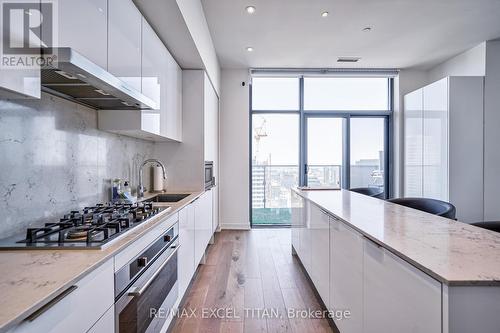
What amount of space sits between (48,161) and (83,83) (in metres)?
0.51

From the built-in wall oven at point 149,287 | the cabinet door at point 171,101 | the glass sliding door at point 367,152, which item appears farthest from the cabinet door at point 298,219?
the glass sliding door at point 367,152

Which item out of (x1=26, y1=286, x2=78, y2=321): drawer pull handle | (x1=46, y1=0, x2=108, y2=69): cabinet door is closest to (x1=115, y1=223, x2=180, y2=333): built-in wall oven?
(x1=26, y1=286, x2=78, y2=321): drawer pull handle

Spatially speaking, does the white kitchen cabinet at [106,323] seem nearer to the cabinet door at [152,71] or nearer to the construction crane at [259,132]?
the cabinet door at [152,71]

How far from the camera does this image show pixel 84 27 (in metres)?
1.26

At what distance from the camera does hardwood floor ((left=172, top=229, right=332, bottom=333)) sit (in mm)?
1958

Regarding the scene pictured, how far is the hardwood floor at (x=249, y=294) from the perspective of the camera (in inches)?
77.1

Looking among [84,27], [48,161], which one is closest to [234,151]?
[48,161]

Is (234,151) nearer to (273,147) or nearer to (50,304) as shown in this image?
(273,147)

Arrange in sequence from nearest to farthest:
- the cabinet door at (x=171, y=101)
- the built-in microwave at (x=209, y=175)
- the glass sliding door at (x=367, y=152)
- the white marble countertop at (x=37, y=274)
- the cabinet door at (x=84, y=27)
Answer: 1. the white marble countertop at (x=37, y=274)
2. the cabinet door at (x=84, y=27)
3. the cabinet door at (x=171, y=101)
4. the built-in microwave at (x=209, y=175)
5. the glass sliding door at (x=367, y=152)

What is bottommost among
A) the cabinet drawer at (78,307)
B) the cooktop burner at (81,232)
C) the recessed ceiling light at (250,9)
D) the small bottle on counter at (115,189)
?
the cabinet drawer at (78,307)

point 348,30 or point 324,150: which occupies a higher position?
point 348,30

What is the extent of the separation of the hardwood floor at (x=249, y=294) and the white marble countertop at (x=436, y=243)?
1.03 meters

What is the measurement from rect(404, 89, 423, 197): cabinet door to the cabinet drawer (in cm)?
479

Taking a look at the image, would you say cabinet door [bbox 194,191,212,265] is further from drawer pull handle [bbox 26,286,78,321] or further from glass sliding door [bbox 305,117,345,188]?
glass sliding door [bbox 305,117,345,188]
